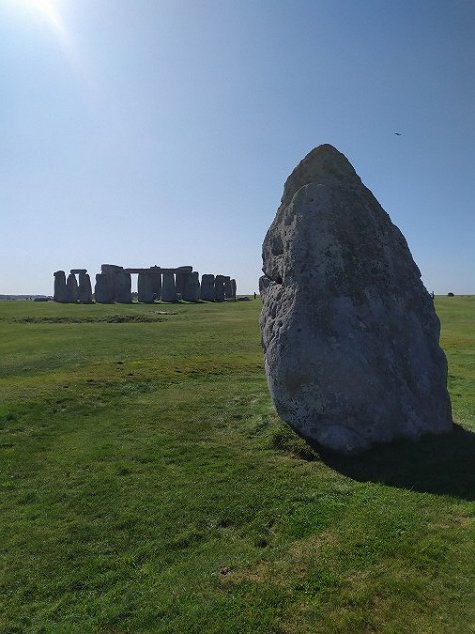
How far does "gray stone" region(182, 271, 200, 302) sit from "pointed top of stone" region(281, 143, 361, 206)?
50940 mm

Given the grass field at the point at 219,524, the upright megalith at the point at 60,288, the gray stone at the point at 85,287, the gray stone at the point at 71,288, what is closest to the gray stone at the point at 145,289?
the gray stone at the point at 85,287

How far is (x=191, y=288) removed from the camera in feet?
208

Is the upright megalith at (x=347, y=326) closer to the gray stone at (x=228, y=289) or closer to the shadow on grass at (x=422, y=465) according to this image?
the shadow on grass at (x=422, y=465)

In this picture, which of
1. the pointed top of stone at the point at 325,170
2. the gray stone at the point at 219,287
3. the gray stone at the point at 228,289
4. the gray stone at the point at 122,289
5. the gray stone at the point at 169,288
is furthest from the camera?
the gray stone at the point at 228,289

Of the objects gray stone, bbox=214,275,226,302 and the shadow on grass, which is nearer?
the shadow on grass

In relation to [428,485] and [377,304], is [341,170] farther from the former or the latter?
[428,485]

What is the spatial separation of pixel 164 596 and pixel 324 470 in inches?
159

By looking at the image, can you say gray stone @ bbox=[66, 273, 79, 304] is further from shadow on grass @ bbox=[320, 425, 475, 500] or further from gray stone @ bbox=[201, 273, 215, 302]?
shadow on grass @ bbox=[320, 425, 475, 500]

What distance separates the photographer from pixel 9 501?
26.9 ft

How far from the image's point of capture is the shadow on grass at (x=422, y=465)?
8172mm

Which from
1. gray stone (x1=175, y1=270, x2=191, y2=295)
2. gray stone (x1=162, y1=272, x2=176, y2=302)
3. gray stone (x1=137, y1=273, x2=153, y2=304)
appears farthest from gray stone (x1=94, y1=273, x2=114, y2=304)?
gray stone (x1=175, y1=270, x2=191, y2=295)

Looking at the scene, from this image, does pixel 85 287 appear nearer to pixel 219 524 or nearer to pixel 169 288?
pixel 169 288

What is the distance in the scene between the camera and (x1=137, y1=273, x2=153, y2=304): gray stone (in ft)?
197

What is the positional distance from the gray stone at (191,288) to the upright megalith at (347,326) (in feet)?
169
